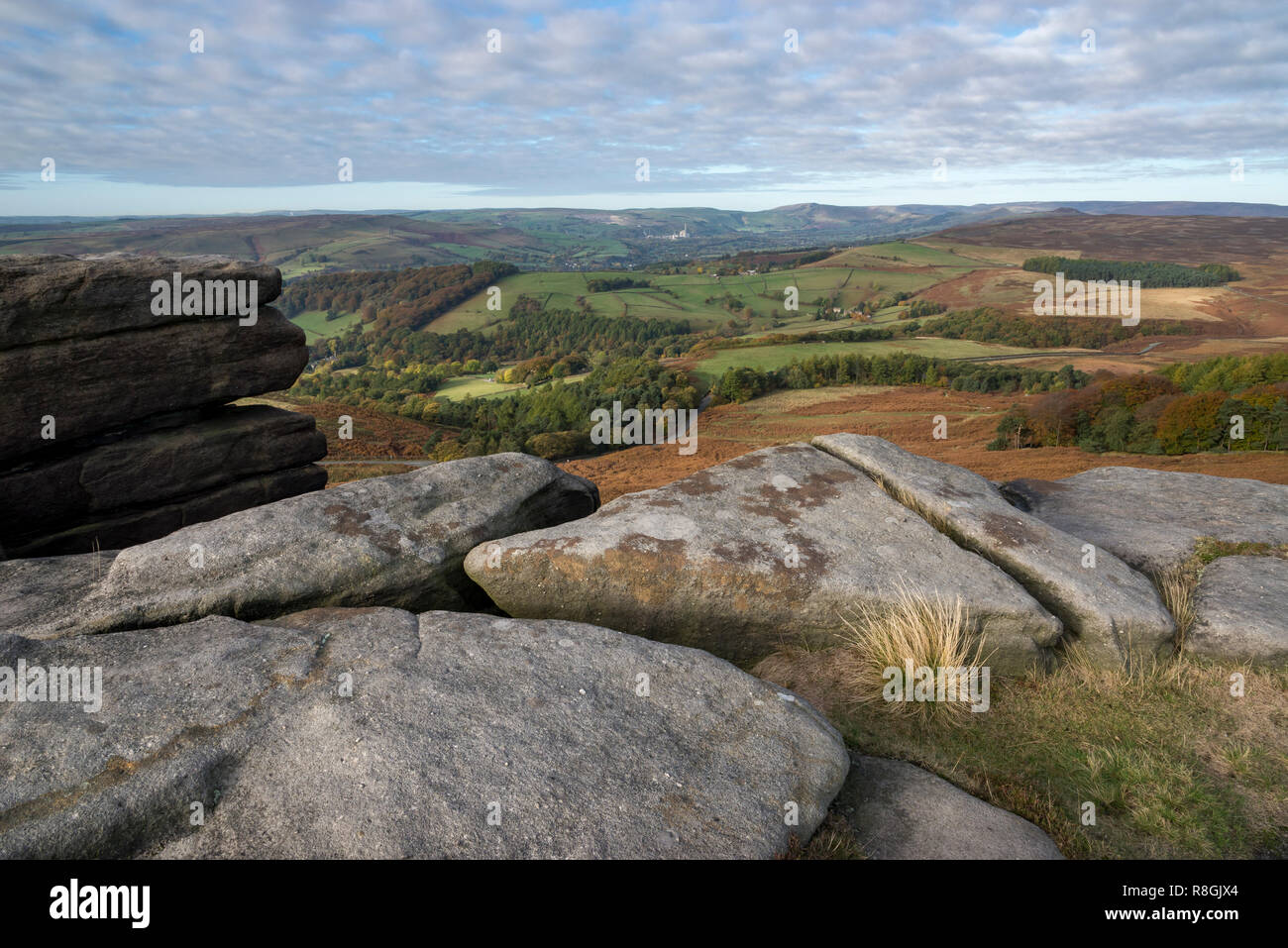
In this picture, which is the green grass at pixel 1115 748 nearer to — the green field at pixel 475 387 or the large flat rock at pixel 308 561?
the large flat rock at pixel 308 561

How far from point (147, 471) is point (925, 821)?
11.9 metres

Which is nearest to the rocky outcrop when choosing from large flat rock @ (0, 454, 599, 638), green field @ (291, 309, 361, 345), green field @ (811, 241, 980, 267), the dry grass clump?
the dry grass clump

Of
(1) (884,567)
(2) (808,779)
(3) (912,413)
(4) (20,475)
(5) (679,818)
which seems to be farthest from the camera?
(3) (912,413)

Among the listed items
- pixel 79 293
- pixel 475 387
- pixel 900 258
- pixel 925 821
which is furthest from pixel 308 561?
pixel 900 258

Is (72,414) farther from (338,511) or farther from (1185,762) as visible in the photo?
(1185,762)

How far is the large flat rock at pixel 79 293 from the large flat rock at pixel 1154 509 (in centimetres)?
1420

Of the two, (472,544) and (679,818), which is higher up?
(472,544)

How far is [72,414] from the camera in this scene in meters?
10.6

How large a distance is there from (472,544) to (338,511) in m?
1.78

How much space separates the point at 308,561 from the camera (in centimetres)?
848

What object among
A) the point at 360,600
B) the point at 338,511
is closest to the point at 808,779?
the point at 360,600

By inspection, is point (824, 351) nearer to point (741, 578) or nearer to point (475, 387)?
point (475, 387)

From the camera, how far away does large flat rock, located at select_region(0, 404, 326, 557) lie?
10.3m

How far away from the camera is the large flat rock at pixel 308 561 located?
7617mm
